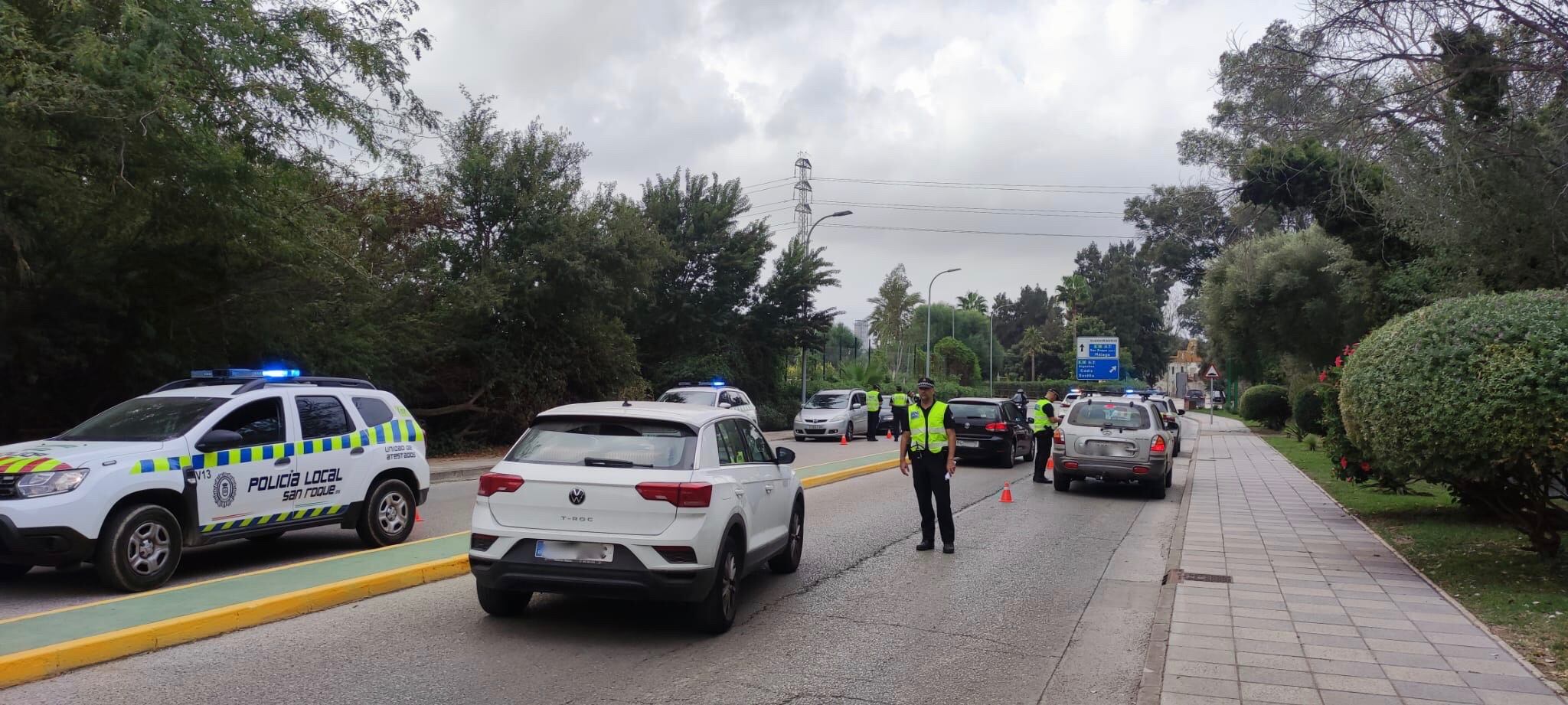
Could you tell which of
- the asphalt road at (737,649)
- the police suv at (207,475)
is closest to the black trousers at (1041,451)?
the asphalt road at (737,649)

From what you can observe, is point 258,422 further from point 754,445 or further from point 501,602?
point 754,445

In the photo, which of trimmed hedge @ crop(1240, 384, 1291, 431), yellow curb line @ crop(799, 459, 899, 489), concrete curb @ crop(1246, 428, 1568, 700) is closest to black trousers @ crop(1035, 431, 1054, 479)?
yellow curb line @ crop(799, 459, 899, 489)

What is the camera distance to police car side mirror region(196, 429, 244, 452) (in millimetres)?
7988

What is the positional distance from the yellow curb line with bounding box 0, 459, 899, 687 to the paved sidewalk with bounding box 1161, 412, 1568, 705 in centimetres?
562

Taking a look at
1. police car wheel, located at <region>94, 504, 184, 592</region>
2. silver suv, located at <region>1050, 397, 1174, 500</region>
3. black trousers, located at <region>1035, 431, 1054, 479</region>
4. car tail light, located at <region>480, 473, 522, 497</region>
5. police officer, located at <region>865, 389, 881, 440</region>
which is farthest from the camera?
police officer, located at <region>865, 389, 881, 440</region>

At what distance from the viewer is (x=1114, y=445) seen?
16.0 meters

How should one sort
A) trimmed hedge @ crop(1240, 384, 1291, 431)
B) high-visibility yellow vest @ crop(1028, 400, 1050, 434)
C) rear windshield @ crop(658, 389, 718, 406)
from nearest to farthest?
1. high-visibility yellow vest @ crop(1028, 400, 1050, 434)
2. rear windshield @ crop(658, 389, 718, 406)
3. trimmed hedge @ crop(1240, 384, 1291, 431)

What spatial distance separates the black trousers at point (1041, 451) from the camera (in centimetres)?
1853

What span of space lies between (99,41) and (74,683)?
8007 millimetres

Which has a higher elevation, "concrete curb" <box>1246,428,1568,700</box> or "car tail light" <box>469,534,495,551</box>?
"car tail light" <box>469,534,495,551</box>

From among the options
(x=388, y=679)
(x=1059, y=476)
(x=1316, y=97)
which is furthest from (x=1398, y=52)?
(x=388, y=679)

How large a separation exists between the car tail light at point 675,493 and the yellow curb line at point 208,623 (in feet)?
8.84

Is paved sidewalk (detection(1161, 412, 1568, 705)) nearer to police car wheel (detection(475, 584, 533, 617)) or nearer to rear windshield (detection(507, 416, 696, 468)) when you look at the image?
rear windshield (detection(507, 416, 696, 468))

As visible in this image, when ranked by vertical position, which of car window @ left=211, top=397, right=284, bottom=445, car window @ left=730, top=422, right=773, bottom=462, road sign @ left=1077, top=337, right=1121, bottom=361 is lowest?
car window @ left=730, top=422, right=773, bottom=462
